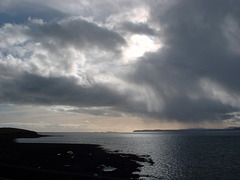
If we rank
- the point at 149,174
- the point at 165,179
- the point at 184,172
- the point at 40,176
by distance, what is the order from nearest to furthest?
the point at 40,176, the point at 165,179, the point at 149,174, the point at 184,172

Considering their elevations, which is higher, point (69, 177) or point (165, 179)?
point (69, 177)

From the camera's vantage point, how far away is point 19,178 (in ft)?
40.7

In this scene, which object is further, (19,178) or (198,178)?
(198,178)

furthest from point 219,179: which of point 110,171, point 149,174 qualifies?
point 110,171

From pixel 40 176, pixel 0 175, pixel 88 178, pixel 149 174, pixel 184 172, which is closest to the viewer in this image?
pixel 88 178

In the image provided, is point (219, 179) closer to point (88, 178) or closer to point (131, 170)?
point (131, 170)

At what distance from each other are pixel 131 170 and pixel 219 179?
1518 cm

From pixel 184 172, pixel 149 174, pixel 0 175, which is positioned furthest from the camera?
pixel 184 172

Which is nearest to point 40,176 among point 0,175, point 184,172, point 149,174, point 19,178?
point 19,178

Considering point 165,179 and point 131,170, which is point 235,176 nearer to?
point 165,179

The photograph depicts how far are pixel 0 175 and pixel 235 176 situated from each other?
1502 inches

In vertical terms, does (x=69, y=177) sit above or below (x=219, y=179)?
above

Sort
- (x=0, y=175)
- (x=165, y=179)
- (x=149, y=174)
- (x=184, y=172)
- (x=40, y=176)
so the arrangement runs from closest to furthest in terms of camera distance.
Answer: (x=40, y=176) < (x=0, y=175) < (x=165, y=179) < (x=149, y=174) < (x=184, y=172)

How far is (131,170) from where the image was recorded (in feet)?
126
